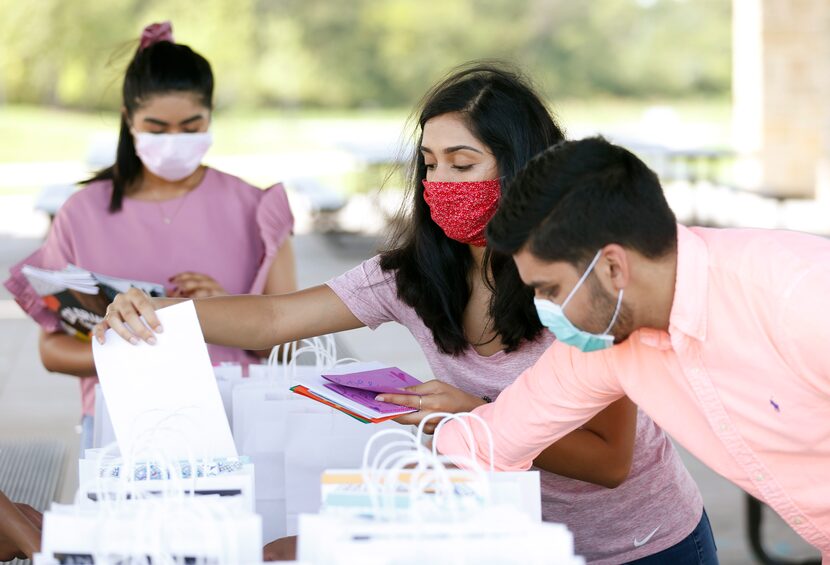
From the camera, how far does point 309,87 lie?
1356 inches

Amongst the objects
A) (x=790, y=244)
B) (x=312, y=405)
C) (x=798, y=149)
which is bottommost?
(x=312, y=405)

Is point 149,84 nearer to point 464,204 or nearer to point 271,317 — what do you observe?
point 271,317

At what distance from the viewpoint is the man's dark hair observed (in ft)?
6.27

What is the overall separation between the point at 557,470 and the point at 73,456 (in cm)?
388

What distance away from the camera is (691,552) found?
2.59 metres

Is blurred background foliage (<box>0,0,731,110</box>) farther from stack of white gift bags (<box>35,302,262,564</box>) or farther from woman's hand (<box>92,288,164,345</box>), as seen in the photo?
stack of white gift bags (<box>35,302,262,564</box>)

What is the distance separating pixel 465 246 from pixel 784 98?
44.2ft

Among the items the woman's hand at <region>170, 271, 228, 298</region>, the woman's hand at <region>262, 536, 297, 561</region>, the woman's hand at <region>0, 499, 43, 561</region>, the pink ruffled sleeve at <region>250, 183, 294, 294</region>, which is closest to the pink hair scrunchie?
the pink ruffled sleeve at <region>250, 183, 294, 294</region>

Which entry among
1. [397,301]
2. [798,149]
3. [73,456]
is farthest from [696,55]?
[397,301]

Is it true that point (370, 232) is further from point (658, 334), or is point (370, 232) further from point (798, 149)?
point (658, 334)

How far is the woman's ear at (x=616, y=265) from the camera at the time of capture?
1916mm

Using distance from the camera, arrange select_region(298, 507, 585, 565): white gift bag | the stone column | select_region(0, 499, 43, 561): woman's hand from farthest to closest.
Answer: the stone column
select_region(0, 499, 43, 561): woman's hand
select_region(298, 507, 585, 565): white gift bag

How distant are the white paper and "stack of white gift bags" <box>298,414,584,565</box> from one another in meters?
0.61

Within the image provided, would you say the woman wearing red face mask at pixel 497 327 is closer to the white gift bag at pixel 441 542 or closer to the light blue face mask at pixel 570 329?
the light blue face mask at pixel 570 329
